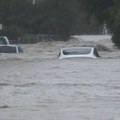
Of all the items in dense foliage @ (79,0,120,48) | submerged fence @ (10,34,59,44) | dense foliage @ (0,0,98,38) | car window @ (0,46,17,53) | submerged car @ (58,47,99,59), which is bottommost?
submerged fence @ (10,34,59,44)

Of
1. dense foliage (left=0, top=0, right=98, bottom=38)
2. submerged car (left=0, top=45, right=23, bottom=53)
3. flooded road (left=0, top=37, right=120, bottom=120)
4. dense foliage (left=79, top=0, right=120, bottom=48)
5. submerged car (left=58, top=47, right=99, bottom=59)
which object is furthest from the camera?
dense foliage (left=0, top=0, right=98, bottom=38)

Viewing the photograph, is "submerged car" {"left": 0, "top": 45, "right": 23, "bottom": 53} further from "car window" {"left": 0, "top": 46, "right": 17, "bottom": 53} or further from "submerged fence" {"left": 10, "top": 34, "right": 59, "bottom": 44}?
"submerged fence" {"left": 10, "top": 34, "right": 59, "bottom": 44}

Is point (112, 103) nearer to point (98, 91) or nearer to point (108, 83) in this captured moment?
point (98, 91)

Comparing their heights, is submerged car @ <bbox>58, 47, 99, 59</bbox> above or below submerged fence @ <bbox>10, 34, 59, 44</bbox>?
above

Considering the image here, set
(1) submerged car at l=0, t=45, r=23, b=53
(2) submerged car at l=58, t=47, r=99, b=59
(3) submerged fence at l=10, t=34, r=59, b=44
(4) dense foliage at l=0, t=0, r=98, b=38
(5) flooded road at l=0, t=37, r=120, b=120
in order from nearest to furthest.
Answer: (5) flooded road at l=0, t=37, r=120, b=120, (2) submerged car at l=58, t=47, r=99, b=59, (1) submerged car at l=0, t=45, r=23, b=53, (3) submerged fence at l=10, t=34, r=59, b=44, (4) dense foliage at l=0, t=0, r=98, b=38

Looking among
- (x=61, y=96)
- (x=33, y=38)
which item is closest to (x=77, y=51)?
(x=61, y=96)

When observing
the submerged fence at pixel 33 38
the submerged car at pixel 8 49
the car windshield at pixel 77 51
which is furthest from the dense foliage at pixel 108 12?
the submerged fence at pixel 33 38

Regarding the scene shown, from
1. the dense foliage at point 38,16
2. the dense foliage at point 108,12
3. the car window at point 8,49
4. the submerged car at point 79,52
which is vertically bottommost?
the dense foliage at point 38,16

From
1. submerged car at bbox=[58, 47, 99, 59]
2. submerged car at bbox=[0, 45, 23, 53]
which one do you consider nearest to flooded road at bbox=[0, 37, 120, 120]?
submerged car at bbox=[58, 47, 99, 59]

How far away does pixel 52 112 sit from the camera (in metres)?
13.7

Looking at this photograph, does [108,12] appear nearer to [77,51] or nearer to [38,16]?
[77,51]

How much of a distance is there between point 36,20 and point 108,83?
75.0 metres

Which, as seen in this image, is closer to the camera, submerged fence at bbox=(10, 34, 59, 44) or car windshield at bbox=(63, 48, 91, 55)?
car windshield at bbox=(63, 48, 91, 55)

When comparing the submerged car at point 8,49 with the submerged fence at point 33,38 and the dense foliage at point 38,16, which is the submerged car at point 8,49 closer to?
the submerged fence at point 33,38
